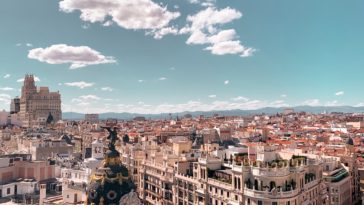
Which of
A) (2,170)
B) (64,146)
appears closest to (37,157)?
(64,146)

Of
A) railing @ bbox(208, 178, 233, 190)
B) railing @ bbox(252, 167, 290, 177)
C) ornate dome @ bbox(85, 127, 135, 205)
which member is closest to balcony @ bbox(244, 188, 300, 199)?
railing @ bbox(252, 167, 290, 177)

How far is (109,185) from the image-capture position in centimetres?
5747

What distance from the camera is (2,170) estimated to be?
92.1 m

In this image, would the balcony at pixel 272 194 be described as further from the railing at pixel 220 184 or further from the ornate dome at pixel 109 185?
the ornate dome at pixel 109 185

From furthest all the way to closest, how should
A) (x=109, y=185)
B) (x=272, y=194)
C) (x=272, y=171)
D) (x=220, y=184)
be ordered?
1. (x=220, y=184)
2. (x=272, y=171)
3. (x=272, y=194)
4. (x=109, y=185)

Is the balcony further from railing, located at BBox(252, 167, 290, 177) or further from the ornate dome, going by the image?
the ornate dome

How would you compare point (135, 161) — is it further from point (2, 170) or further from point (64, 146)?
point (64, 146)

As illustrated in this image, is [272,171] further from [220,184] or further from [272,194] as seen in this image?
[220,184]

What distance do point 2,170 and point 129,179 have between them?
4782 cm

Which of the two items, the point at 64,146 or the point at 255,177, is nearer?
the point at 255,177

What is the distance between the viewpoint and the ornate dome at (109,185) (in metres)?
56.8

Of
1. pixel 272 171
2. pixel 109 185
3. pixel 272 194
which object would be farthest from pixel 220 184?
pixel 109 185

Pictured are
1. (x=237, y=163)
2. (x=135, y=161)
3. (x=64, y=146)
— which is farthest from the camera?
(x=64, y=146)

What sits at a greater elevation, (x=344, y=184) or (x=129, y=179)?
(x=129, y=179)
